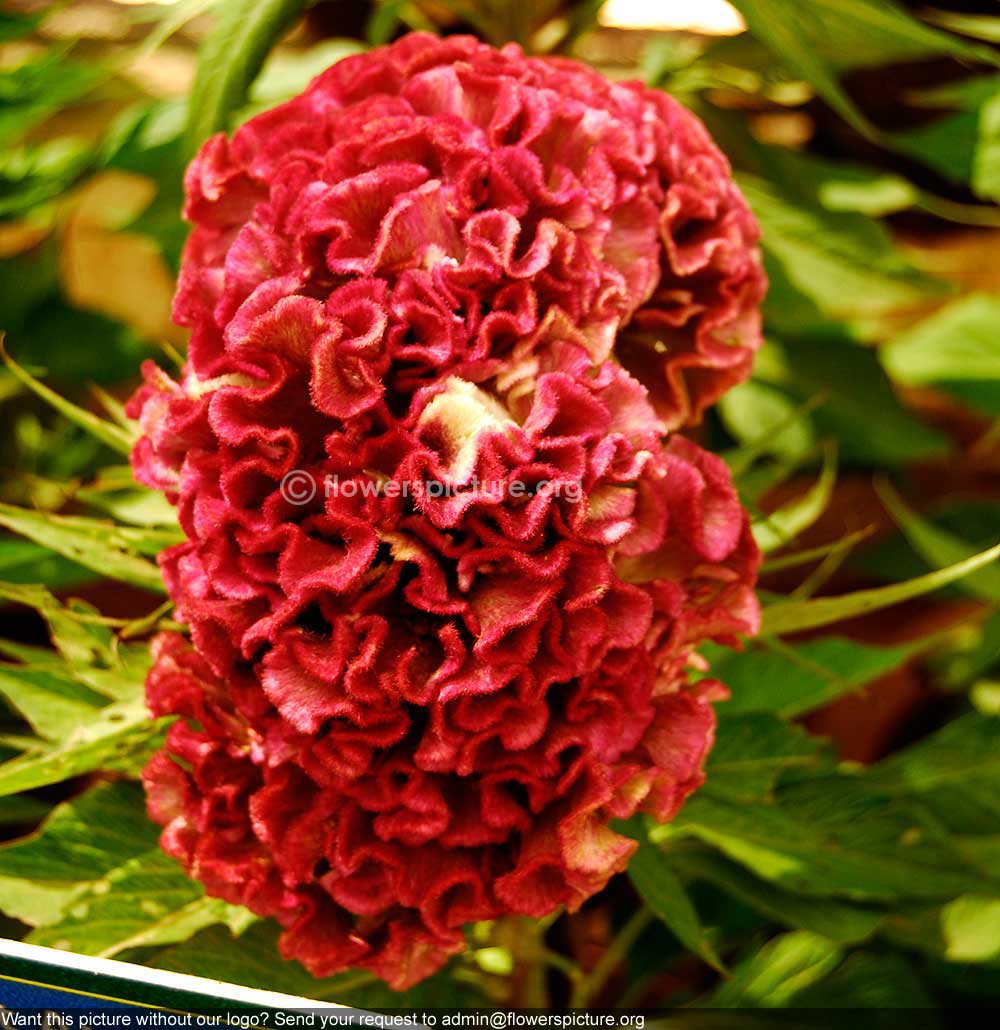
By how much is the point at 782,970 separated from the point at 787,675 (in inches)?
13.3

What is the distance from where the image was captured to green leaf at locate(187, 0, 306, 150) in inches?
30.4

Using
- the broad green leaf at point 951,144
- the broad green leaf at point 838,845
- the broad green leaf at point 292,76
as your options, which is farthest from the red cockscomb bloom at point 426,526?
the broad green leaf at point 951,144

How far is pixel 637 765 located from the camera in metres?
0.61

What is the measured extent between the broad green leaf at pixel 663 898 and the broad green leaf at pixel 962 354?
0.67m

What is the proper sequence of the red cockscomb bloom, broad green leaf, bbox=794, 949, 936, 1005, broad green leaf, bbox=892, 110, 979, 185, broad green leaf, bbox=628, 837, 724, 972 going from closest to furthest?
1. the red cockscomb bloom
2. broad green leaf, bbox=628, 837, 724, 972
3. broad green leaf, bbox=794, 949, 936, 1005
4. broad green leaf, bbox=892, 110, 979, 185

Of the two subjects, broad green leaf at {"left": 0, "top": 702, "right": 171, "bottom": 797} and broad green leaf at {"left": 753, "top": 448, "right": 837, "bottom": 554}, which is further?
broad green leaf at {"left": 753, "top": 448, "right": 837, "bottom": 554}

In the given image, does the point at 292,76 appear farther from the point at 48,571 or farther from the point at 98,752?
the point at 98,752

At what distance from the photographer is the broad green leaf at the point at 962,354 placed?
114 cm

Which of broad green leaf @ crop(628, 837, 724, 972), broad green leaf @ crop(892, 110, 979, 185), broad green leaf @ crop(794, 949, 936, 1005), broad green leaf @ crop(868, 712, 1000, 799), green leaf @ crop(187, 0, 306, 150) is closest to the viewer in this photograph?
broad green leaf @ crop(628, 837, 724, 972)

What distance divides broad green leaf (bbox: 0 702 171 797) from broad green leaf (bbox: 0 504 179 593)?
0.29ft

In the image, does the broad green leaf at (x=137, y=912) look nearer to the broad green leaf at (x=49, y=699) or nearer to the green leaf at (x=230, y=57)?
the broad green leaf at (x=49, y=699)

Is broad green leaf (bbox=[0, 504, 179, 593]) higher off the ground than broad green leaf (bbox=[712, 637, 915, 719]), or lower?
higher

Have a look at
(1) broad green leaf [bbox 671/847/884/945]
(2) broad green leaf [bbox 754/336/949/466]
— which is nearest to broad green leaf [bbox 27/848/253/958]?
(1) broad green leaf [bbox 671/847/884/945]

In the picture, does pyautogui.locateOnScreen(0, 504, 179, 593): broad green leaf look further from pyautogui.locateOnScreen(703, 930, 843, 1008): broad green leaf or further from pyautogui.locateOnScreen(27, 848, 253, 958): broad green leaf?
pyautogui.locateOnScreen(703, 930, 843, 1008): broad green leaf
